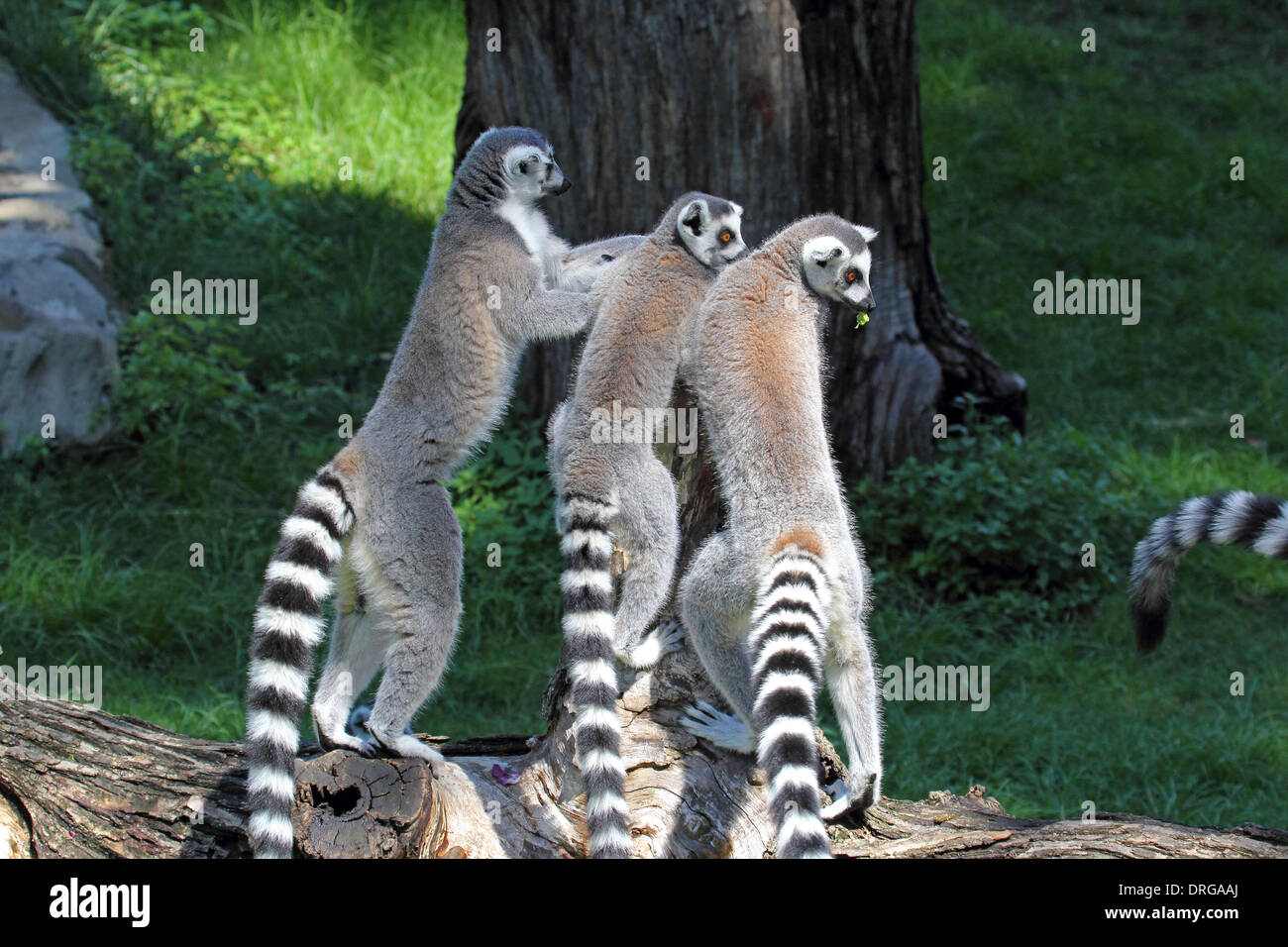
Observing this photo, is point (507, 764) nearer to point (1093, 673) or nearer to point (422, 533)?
point (422, 533)

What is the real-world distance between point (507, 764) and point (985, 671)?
3.11m

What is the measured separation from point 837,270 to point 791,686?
1.57 metres

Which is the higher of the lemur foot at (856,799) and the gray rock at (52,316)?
the gray rock at (52,316)

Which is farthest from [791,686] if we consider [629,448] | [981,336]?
[981,336]

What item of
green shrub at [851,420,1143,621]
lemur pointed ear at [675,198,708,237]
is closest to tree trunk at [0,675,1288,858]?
lemur pointed ear at [675,198,708,237]

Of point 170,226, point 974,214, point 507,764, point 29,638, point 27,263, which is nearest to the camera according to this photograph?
point 507,764

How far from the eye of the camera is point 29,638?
6.40 meters

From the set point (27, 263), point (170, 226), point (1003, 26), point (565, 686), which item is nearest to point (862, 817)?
point (565, 686)

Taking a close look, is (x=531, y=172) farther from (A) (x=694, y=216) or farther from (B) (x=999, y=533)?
(B) (x=999, y=533)

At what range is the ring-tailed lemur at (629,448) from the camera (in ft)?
12.5

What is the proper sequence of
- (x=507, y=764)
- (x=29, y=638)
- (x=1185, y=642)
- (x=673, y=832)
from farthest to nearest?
(x=1185, y=642)
(x=29, y=638)
(x=507, y=764)
(x=673, y=832)

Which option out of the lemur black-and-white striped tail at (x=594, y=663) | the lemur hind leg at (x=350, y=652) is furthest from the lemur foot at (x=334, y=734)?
the lemur black-and-white striped tail at (x=594, y=663)

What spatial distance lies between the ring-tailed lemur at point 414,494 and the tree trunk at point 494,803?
24 centimetres

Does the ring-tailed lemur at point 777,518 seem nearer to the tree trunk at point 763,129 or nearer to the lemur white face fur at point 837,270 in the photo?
the lemur white face fur at point 837,270
